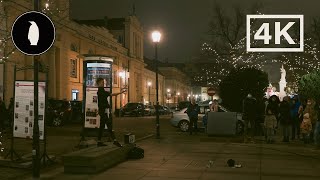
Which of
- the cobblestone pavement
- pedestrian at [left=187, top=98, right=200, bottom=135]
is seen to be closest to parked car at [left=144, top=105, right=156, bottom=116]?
pedestrian at [left=187, top=98, right=200, bottom=135]

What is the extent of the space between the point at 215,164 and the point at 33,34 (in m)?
5.64

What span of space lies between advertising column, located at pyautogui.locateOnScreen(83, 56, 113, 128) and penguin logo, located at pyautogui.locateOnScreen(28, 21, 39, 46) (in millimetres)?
8126

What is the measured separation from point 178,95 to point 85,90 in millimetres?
106666

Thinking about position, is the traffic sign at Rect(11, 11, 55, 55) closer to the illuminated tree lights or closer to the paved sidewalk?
the paved sidewalk

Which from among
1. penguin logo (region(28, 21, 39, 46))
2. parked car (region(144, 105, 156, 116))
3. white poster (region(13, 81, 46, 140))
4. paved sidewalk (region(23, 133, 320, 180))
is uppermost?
penguin logo (region(28, 21, 39, 46))

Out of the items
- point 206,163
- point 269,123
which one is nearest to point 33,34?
point 206,163

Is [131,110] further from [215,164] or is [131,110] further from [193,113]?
[215,164]

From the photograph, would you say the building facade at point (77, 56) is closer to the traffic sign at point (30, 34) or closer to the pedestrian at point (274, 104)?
the pedestrian at point (274, 104)

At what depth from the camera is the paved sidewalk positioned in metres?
10.9

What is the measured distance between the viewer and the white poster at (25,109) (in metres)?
12.3

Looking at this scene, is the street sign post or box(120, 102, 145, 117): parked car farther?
box(120, 102, 145, 117): parked car

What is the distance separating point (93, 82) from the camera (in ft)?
62.5

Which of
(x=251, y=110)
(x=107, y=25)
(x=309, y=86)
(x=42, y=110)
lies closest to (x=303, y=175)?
(x=42, y=110)

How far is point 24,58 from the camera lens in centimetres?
3850
